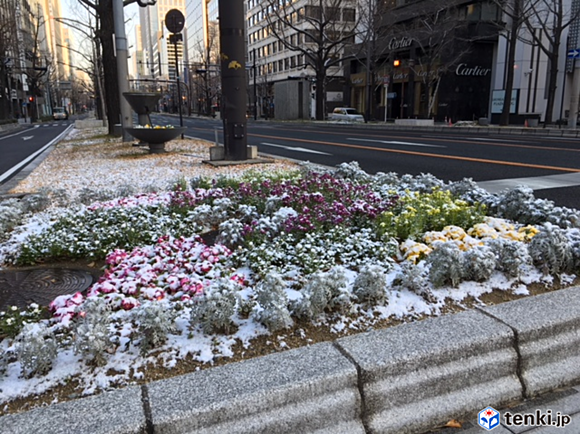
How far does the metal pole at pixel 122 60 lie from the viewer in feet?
53.1

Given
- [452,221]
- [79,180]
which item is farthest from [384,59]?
[452,221]

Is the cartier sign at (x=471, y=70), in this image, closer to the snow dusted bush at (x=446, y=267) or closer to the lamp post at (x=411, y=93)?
the lamp post at (x=411, y=93)

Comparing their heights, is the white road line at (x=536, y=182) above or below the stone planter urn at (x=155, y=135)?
below

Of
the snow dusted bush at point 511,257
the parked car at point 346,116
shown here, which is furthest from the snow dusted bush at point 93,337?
the parked car at point 346,116

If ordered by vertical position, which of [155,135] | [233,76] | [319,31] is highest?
[319,31]

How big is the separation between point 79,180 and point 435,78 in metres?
34.1

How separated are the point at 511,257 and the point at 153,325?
2.38m

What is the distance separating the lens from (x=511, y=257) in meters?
3.31

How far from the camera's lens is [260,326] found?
8.97ft

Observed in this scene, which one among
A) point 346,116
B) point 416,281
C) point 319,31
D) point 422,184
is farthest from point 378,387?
point 346,116

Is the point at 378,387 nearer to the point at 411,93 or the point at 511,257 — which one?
the point at 511,257

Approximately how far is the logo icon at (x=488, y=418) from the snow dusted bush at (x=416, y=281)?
82cm

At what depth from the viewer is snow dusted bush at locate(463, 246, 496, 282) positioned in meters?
3.21

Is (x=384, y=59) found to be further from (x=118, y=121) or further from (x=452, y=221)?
(x=452, y=221)
